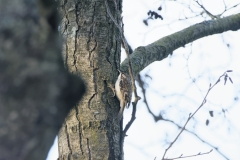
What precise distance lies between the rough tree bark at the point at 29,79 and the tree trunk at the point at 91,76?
1.78m

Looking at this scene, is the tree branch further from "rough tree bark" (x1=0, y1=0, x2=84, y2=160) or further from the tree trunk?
"rough tree bark" (x1=0, y1=0, x2=84, y2=160)

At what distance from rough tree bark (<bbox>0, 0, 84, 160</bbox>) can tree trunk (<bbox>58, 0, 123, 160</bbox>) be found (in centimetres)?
178

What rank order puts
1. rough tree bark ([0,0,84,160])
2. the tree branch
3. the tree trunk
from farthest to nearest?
the tree branch, the tree trunk, rough tree bark ([0,0,84,160])

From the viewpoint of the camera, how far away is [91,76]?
111 inches

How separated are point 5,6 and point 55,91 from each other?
189 millimetres

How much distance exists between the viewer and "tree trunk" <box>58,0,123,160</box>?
106 inches

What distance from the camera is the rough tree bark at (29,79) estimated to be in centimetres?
84

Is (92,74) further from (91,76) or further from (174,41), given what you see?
(174,41)

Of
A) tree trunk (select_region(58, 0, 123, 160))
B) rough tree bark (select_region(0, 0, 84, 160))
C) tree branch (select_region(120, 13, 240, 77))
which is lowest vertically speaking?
rough tree bark (select_region(0, 0, 84, 160))

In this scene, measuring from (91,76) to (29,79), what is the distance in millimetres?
1982

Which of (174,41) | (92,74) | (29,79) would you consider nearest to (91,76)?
(92,74)

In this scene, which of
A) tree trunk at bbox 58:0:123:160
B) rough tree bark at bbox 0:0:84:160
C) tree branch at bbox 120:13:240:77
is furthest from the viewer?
tree branch at bbox 120:13:240:77

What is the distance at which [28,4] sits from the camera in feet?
2.89

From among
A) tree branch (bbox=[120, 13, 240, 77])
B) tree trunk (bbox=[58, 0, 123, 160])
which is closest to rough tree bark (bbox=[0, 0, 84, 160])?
tree trunk (bbox=[58, 0, 123, 160])
